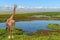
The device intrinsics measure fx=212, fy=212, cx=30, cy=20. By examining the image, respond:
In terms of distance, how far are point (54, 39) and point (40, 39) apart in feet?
4.36

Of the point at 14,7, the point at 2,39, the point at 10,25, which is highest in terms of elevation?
the point at 14,7

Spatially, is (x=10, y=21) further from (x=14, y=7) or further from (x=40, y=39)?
(x=40, y=39)

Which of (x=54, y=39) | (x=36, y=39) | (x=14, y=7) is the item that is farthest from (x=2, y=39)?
(x=14, y=7)

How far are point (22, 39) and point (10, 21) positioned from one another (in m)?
4.94

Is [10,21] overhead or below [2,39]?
overhead

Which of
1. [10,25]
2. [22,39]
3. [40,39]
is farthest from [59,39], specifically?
[10,25]

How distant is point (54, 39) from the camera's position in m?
19.9

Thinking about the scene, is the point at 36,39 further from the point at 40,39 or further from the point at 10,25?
the point at 10,25

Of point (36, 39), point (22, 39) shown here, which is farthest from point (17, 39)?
point (36, 39)

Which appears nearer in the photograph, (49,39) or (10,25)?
(10,25)

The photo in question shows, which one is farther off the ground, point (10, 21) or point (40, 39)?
point (10, 21)

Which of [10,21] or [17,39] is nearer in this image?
[10,21]

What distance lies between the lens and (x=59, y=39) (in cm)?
2003

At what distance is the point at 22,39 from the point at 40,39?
179 centimetres
